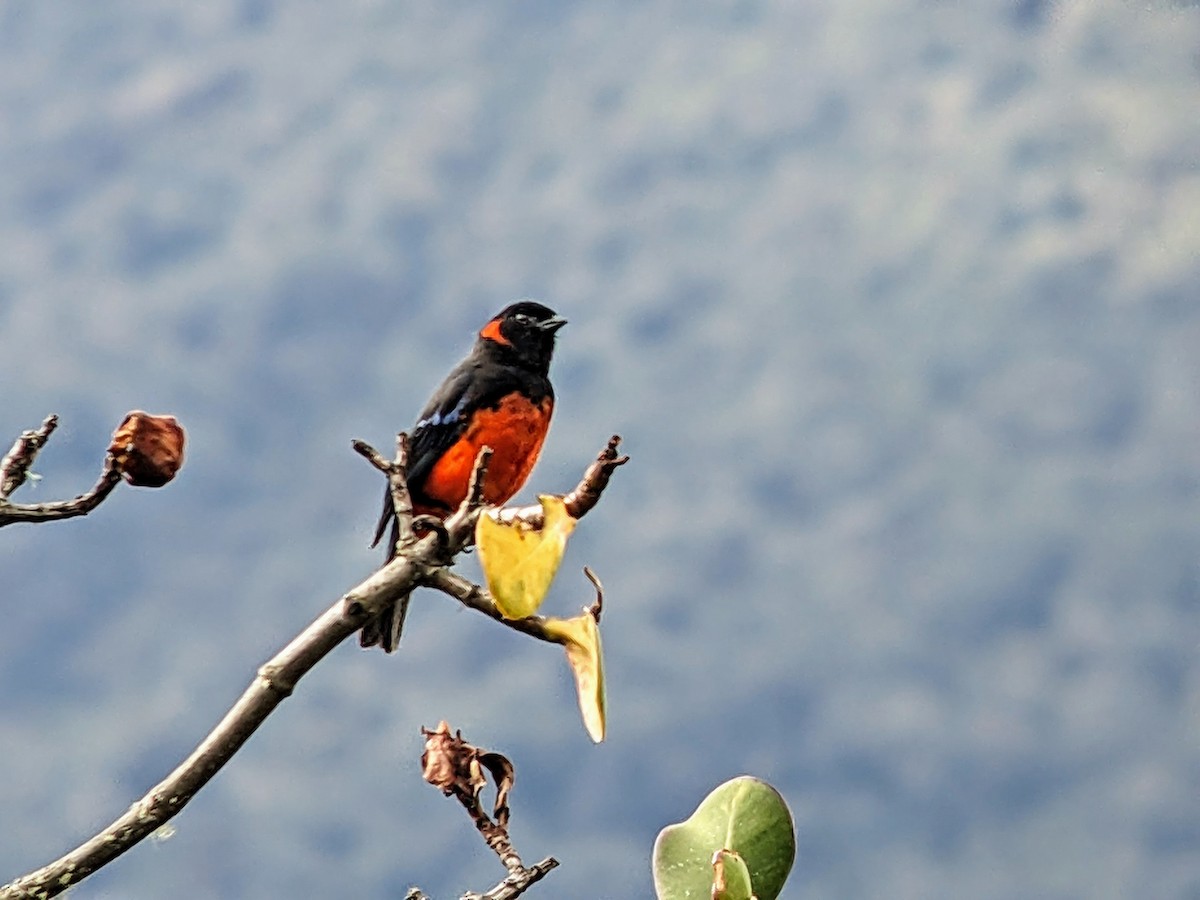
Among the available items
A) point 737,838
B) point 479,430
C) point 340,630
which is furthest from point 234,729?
point 479,430

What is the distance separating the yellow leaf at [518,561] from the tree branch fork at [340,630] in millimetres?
30

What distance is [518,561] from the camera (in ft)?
2.99

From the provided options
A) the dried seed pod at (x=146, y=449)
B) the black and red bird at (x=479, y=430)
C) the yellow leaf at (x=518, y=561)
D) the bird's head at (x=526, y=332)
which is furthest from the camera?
the bird's head at (x=526, y=332)

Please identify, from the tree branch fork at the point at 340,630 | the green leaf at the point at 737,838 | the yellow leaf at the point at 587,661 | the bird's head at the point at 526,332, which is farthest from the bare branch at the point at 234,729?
the bird's head at the point at 526,332

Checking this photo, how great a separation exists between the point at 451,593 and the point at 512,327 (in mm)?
2486

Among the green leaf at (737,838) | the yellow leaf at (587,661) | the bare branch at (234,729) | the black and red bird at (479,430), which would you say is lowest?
the green leaf at (737,838)

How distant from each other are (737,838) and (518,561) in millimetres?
220

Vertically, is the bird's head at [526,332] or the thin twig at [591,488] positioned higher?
the bird's head at [526,332]

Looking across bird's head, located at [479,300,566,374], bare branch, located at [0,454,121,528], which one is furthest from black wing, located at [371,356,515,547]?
bare branch, located at [0,454,121,528]

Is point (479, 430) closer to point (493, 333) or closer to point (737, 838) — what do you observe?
point (493, 333)

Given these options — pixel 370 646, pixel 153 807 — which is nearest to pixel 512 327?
pixel 370 646

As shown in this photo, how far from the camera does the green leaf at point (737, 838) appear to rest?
2.94ft

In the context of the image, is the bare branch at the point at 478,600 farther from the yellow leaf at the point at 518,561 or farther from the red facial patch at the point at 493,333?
the red facial patch at the point at 493,333

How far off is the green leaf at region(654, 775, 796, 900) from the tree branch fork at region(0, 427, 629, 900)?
0.15m
